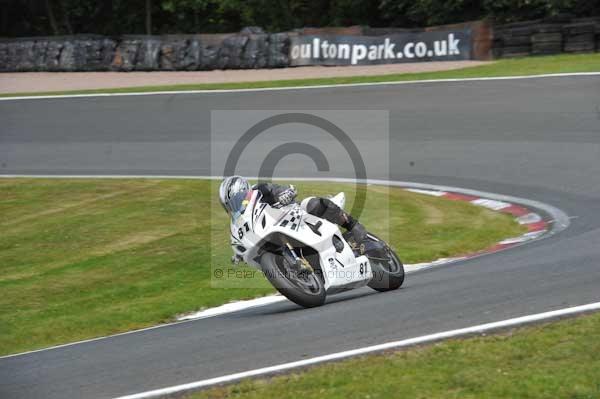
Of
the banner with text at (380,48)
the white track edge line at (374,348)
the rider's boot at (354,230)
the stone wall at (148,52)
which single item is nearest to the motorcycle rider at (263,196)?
the rider's boot at (354,230)

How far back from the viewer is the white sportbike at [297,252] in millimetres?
7590

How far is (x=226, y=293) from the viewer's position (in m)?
9.46

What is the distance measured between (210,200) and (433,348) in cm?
850

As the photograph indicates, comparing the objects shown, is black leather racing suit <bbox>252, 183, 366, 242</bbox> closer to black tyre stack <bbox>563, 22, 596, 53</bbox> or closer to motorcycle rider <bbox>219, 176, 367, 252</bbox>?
motorcycle rider <bbox>219, 176, 367, 252</bbox>

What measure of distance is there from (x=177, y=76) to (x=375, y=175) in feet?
40.7

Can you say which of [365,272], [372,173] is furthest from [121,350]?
[372,173]

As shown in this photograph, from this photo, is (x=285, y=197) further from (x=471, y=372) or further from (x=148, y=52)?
(x=148, y=52)

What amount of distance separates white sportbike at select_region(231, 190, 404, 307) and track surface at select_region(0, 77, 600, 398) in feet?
0.69

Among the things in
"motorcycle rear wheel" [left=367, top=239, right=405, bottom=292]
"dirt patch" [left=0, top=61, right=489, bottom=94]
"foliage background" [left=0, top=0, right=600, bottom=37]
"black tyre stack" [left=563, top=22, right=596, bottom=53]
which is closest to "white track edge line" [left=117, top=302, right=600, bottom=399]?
"motorcycle rear wheel" [left=367, top=239, right=405, bottom=292]

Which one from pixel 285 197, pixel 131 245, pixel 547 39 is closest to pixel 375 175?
pixel 131 245

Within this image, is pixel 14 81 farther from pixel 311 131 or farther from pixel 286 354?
pixel 286 354

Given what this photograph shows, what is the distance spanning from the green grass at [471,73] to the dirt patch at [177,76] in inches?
38.4

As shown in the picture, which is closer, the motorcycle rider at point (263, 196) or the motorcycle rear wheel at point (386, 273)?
the motorcycle rider at point (263, 196)

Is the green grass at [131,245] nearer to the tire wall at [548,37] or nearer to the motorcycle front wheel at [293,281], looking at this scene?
the motorcycle front wheel at [293,281]
